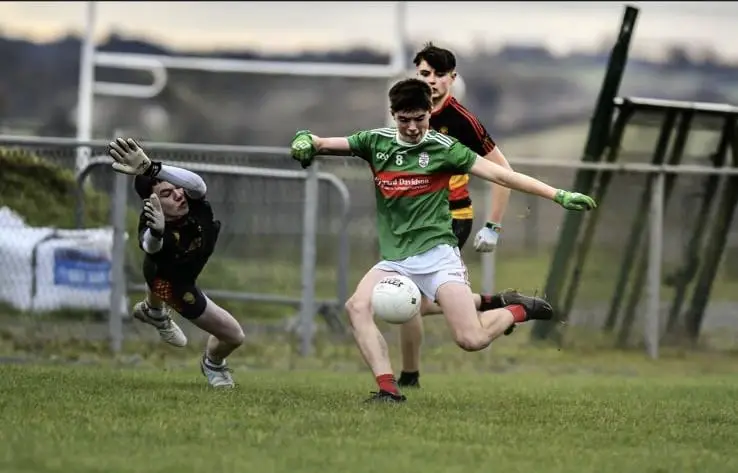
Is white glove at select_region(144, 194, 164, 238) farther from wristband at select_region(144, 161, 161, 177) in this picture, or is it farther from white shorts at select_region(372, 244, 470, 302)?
white shorts at select_region(372, 244, 470, 302)

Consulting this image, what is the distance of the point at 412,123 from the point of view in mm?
9547

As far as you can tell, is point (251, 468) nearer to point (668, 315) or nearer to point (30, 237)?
point (30, 237)

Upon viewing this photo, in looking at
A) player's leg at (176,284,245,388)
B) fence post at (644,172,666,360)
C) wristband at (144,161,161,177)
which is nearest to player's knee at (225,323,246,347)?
player's leg at (176,284,245,388)

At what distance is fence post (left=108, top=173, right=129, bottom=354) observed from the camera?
14.1 meters

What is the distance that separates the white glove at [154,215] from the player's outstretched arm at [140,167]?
17 centimetres

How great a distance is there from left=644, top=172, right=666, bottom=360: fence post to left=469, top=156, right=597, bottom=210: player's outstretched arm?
6549mm

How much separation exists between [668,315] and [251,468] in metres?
9.96

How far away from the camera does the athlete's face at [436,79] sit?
1080cm

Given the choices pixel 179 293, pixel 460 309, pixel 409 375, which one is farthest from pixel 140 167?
pixel 409 375

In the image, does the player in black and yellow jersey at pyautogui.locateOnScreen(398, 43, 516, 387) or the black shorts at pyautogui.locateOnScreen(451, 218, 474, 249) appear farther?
the black shorts at pyautogui.locateOnScreen(451, 218, 474, 249)

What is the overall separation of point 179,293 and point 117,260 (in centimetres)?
419

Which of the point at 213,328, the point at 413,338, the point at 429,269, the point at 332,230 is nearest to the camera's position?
the point at 429,269

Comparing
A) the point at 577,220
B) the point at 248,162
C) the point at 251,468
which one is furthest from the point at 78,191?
the point at 251,468

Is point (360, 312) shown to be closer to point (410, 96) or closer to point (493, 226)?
point (410, 96)
